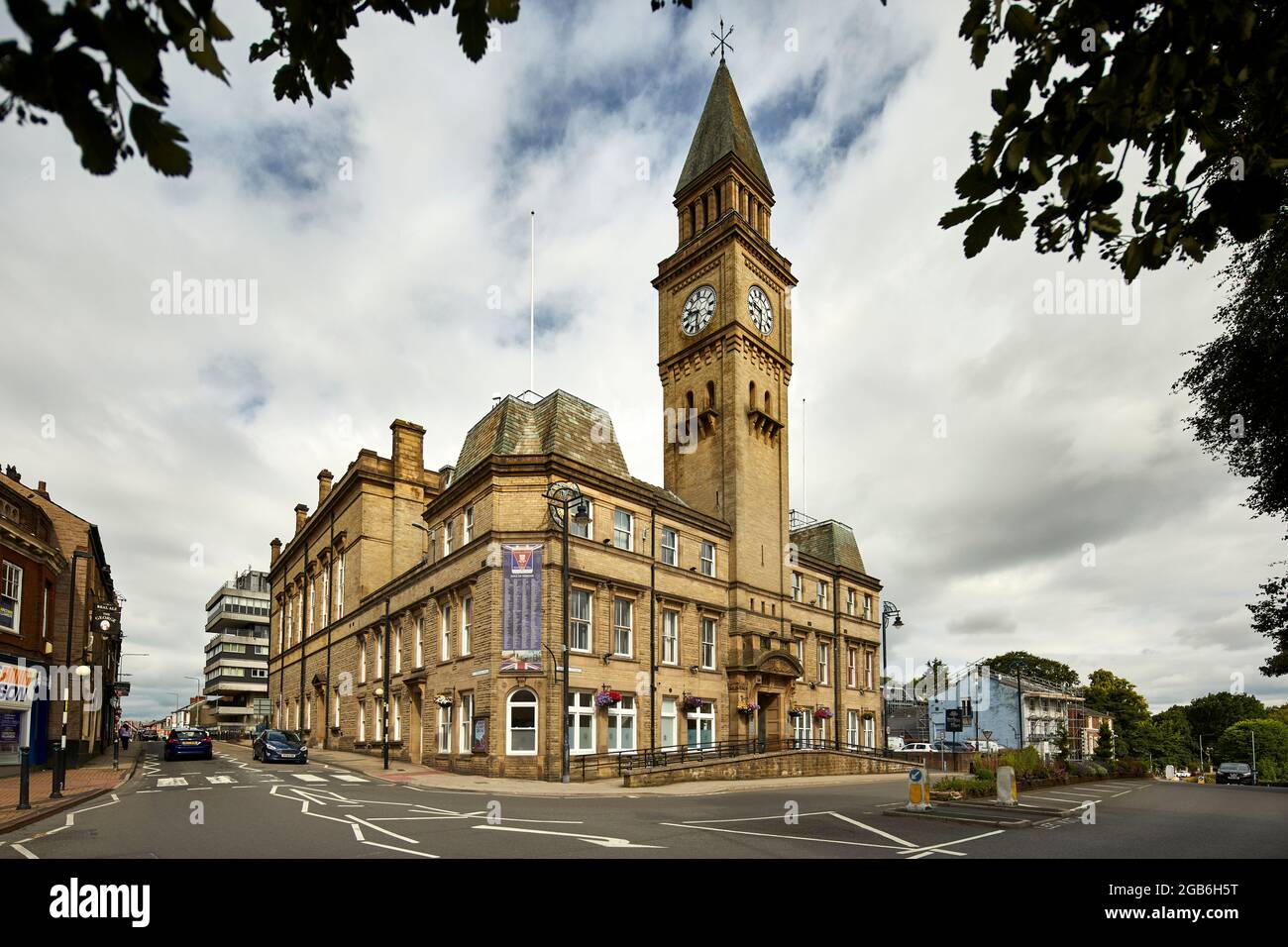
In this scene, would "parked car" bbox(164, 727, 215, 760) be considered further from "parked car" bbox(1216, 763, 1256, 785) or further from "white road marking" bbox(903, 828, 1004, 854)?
"parked car" bbox(1216, 763, 1256, 785)

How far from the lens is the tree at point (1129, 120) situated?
3961 millimetres

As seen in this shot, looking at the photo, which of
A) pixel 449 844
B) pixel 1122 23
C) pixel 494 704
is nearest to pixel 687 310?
pixel 494 704

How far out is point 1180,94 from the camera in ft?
13.9

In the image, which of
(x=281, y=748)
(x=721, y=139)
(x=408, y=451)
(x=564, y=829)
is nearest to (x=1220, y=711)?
(x=721, y=139)

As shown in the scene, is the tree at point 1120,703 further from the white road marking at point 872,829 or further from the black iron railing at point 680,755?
the white road marking at point 872,829

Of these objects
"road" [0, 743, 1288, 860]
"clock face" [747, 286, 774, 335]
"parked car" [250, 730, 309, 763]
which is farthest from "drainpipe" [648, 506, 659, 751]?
"parked car" [250, 730, 309, 763]

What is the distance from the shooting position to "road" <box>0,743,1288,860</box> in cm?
1142

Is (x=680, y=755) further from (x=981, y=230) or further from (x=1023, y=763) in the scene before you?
(x=981, y=230)

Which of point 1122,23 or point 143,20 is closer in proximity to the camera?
point 143,20

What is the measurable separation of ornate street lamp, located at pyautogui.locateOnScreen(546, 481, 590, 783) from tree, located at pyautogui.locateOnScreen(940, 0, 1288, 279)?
73.0 ft

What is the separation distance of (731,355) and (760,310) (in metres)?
4.29

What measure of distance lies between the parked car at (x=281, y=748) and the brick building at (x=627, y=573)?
393cm
